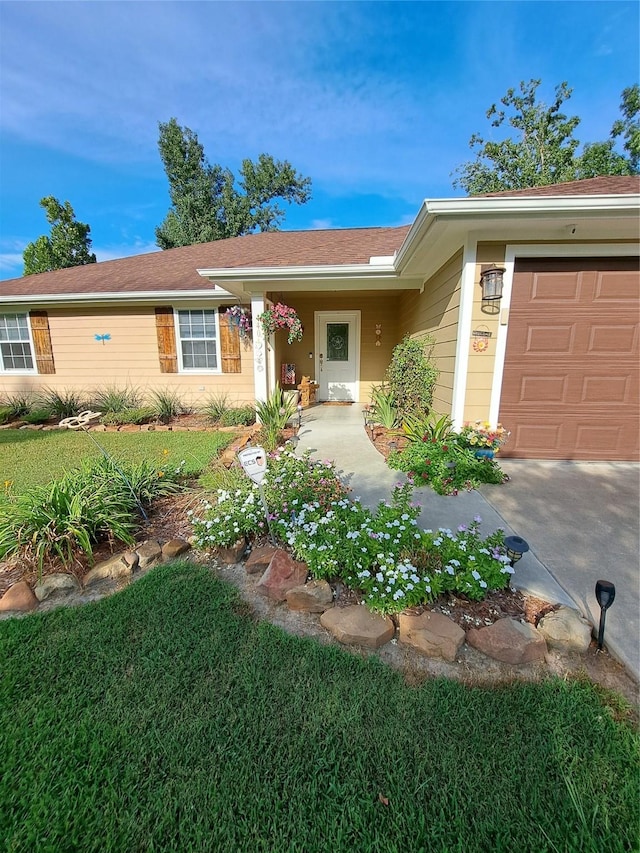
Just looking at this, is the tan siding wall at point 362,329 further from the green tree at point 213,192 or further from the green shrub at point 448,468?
the green tree at point 213,192

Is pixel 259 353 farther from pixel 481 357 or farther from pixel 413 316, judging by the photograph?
pixel 481 357

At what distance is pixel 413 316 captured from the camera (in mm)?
6762

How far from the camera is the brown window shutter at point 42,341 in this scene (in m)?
8.10

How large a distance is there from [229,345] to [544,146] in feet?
63.0

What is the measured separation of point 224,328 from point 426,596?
21.9ft

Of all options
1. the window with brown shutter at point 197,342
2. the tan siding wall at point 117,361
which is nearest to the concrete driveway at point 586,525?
the window with brown shutter at point 197,342

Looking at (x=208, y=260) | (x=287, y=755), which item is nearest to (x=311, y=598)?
(x=287, y=755)

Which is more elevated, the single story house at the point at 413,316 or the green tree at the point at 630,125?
the green tree at the point at 630,125

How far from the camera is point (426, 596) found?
6.74 feet

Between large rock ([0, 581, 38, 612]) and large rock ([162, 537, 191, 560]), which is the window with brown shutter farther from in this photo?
large rock ([0, 581, 38, 612])

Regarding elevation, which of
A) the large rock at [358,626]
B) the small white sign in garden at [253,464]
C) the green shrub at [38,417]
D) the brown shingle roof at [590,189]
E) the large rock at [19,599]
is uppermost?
the brown shingle roof at [590,189]

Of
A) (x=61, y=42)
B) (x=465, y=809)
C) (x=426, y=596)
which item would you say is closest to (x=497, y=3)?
(x=61, y=42)

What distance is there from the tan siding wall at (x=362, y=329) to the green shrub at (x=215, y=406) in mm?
1467

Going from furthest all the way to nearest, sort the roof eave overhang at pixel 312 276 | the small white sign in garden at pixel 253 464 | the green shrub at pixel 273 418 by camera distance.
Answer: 1. the roof eave overhang at pixel 312 276
2. the green shrub at pixel 273 418
3. the small white sign in garden at pixel 253 464
